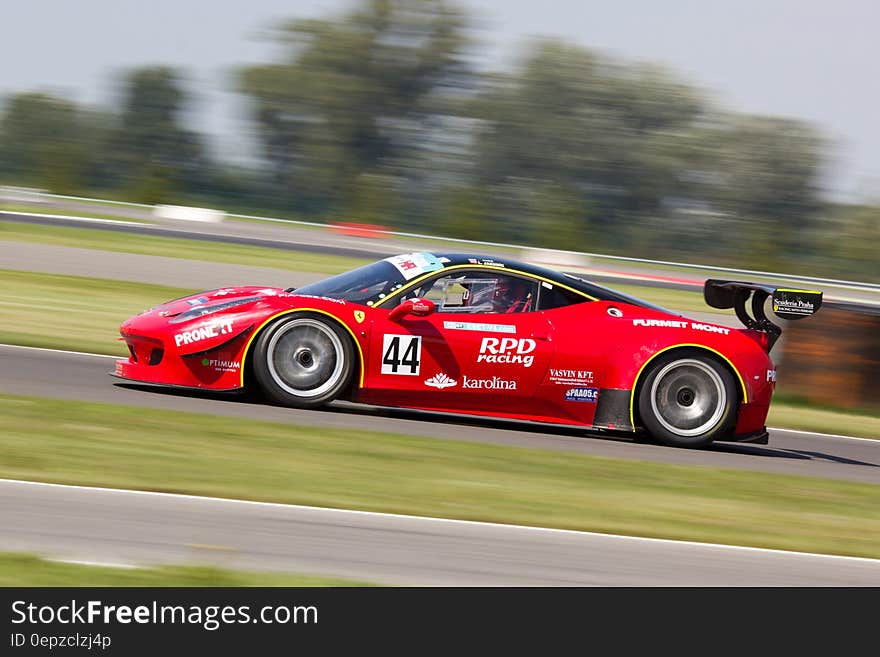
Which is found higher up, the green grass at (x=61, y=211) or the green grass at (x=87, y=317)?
the green grass at (x=61, y=211)

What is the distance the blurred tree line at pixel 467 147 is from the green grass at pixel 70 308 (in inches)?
1008

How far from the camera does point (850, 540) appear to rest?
24.0 ft

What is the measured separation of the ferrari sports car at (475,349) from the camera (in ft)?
29.4

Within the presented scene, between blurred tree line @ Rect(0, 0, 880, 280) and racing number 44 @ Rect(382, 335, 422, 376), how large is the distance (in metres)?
34.1

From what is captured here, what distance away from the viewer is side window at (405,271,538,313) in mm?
9346

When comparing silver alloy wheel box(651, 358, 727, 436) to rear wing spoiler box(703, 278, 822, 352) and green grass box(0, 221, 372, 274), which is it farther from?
green grass box(0, 221, 372, 274)

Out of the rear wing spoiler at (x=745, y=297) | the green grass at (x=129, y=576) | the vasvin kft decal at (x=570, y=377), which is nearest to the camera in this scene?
the green grass at (x=129, y=576)

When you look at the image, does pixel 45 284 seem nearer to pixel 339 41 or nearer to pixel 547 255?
pixel 547 255

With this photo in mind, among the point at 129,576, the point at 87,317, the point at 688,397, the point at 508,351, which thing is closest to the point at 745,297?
the point at 688,397

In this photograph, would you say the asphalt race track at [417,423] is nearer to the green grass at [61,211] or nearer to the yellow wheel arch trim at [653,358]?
the yellow wheel arch trim at [653,358]

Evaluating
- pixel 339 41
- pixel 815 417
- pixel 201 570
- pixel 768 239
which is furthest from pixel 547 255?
pixel 339 41

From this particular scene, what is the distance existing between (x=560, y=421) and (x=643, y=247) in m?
39.0

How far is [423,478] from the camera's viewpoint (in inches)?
296

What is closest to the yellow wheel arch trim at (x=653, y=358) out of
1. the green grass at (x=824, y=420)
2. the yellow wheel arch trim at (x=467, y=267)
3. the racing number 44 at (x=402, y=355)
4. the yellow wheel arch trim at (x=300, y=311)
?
the yellow wheel arch trim at (x=467, y=267)
